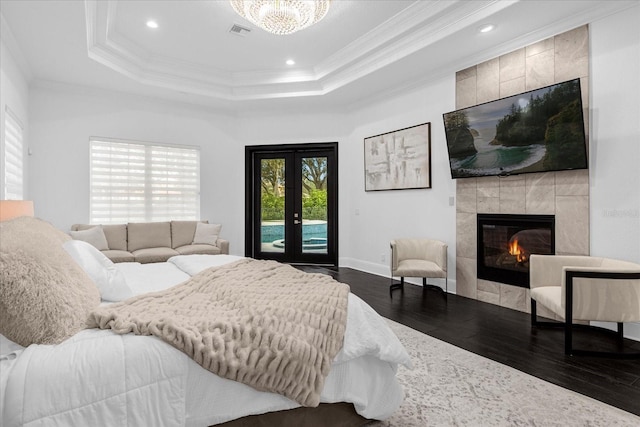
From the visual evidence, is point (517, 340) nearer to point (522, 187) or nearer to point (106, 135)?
point (522, 187)

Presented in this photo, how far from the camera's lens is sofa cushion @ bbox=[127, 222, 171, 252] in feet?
17.1

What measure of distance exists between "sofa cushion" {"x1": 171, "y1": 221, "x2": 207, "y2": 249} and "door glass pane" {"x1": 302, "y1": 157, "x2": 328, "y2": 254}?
200cm

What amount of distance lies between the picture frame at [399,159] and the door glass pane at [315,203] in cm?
98

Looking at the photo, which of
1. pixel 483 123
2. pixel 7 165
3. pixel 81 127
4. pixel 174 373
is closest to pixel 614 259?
pixel 483 123

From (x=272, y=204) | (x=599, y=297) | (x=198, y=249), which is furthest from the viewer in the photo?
(x=272, y=204)

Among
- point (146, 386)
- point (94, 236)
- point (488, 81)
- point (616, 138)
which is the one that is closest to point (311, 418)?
point (146, 386)

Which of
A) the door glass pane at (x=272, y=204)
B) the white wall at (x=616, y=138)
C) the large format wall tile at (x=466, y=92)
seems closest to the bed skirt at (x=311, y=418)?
the white wall at (x=616, y=138)

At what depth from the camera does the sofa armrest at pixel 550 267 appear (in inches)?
123

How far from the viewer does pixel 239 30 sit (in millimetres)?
4141

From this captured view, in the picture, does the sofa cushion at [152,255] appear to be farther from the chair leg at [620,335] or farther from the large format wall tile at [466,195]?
the chair leg at [620,335]

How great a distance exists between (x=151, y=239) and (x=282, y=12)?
3.88m

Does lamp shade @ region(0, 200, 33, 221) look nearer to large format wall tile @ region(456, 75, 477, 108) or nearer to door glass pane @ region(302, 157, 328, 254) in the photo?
door glass pane @ region(302, 157, 328, 254)

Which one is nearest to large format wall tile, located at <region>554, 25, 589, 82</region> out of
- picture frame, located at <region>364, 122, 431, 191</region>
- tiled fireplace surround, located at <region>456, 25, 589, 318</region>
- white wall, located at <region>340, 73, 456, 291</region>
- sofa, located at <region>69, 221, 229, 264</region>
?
tiled fireplace surround, located at <region>456, 25, 589, 318</region>

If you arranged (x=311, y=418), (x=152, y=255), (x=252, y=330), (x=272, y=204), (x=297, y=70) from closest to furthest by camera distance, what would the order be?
(x=252, y=330)
(x=311, y=418)
(x=152, y=255)
(x=297, y=70)
(x=272, y=204)
